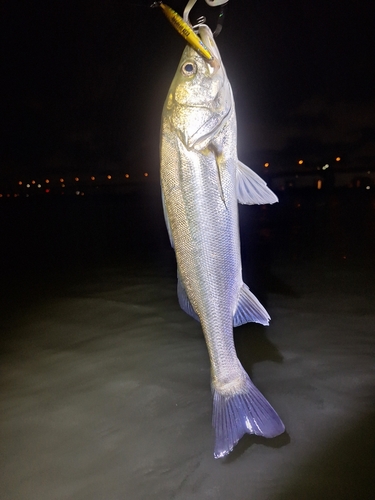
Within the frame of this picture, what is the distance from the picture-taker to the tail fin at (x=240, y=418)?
2383 millimetres

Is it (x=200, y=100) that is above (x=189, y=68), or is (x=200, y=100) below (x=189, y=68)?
below

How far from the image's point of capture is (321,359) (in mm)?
4191

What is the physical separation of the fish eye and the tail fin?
2133 millimetres

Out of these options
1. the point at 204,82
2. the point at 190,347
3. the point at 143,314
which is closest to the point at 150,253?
the point at 143,314

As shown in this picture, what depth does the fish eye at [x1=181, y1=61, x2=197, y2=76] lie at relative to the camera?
90.3 inches

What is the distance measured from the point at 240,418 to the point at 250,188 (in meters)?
1.55

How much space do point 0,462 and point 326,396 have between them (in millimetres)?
3008

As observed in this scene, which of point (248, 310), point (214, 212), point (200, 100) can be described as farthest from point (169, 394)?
point (200, 100)

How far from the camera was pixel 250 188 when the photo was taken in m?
2.36

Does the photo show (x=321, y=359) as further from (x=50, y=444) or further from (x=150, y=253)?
(x=150, y=253)

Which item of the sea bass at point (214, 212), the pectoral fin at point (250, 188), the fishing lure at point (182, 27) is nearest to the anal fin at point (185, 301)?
the sea bass at point (214, 212)

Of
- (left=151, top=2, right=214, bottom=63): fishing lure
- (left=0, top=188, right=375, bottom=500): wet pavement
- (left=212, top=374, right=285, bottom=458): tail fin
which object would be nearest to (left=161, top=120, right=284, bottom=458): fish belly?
(left=212, top=374, right=285, bottom=458): tail fin

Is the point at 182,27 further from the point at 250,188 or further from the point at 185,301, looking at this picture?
the point at 185,301

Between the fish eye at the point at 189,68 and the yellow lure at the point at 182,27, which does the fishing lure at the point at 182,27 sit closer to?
the yellow lure at the point at 182,27
